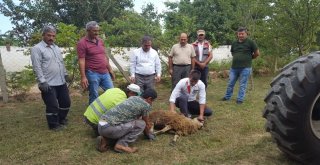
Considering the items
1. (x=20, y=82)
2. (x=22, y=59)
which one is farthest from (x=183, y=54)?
(x=22, y=59)

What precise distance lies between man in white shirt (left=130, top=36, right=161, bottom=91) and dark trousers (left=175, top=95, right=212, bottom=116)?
0.69 m

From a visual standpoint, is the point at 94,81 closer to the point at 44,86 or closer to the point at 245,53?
the point at 44,86

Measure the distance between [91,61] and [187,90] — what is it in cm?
160

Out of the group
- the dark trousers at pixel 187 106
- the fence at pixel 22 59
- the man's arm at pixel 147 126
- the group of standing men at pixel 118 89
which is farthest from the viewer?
the fence at pixel 22 59

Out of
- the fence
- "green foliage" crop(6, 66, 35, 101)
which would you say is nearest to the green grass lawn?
"green foliage" crop(6, 66, 35, 101)

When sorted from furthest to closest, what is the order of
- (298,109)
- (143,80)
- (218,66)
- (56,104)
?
(218,66)
(143,80)
(56,104)
(298,109)

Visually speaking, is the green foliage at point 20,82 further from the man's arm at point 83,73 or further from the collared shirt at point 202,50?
the collared shirt at point 202,50

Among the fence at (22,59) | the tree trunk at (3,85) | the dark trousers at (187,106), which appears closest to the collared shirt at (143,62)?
the dark trousers at (187,106)

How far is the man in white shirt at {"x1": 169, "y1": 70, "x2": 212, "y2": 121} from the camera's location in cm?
561

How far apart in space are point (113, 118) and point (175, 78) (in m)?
2.78

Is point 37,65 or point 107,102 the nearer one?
point 107,102

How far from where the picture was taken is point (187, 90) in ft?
19.1

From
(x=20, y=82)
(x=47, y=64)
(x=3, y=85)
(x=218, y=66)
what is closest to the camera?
(x=47, y=64)

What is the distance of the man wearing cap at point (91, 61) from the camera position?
5.35 meters
